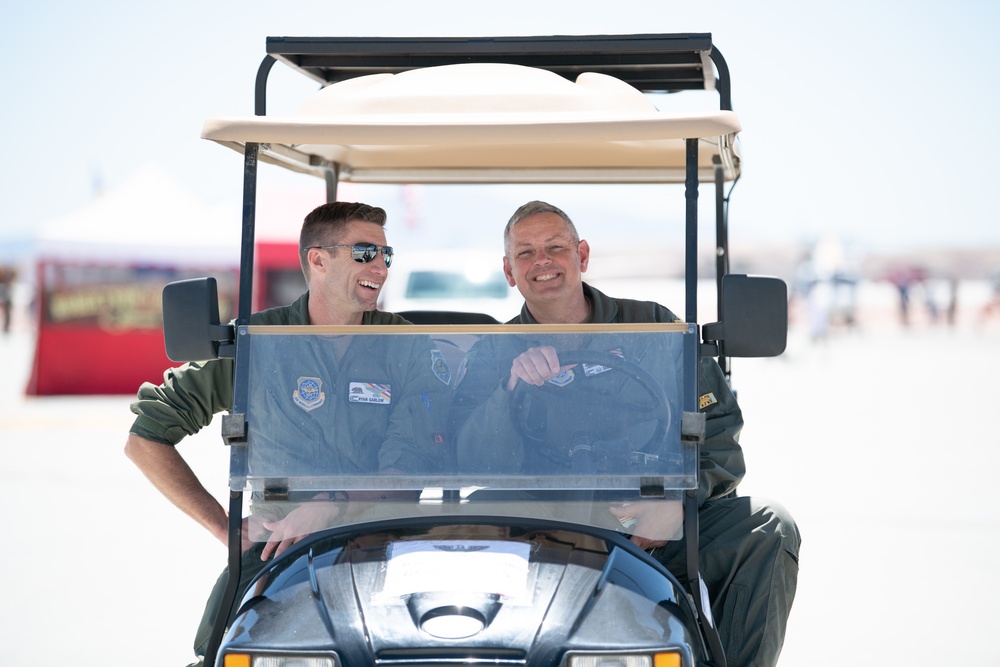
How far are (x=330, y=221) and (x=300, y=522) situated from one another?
85 centimetres

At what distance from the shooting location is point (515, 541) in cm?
217

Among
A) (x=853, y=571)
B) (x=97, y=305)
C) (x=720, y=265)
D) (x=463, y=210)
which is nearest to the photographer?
(x=720, y=265)

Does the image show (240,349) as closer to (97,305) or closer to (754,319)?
(754,319)

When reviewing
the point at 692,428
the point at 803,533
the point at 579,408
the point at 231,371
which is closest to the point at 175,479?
the point at 231,371

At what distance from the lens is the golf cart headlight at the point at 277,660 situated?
1.92 metres

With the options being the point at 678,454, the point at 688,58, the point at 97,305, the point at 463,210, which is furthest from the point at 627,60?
the point at 463,210

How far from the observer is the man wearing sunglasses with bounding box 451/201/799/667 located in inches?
93.0

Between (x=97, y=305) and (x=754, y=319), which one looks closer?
(x=754, y=319)

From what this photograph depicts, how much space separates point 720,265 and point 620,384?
149 centimetres

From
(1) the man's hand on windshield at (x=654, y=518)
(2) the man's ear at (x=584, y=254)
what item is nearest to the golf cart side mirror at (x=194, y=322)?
(1) the man's hand on windshield at (x=654, y=518)

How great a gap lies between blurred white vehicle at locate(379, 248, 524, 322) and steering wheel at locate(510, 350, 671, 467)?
833 cm

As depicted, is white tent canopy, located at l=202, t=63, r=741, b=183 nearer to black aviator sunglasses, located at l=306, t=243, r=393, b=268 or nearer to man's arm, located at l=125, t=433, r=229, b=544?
black aviator sunglasses, located at l=306, t=243, r=393, b=268

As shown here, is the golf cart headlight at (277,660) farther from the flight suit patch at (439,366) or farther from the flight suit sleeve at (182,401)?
the flight suit sleeve at (182,401)

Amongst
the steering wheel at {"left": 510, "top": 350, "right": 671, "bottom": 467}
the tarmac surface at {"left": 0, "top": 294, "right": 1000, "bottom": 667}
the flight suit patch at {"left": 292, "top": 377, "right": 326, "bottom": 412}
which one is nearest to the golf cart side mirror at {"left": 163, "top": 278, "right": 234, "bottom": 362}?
the flight suit patch at {"left": 292, "top": 377, "right": 326, "bottom": 412}
